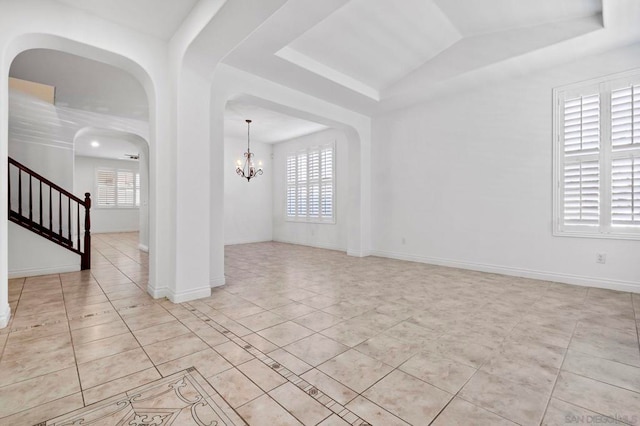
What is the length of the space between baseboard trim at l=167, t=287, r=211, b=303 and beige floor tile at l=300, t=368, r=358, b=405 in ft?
6.39

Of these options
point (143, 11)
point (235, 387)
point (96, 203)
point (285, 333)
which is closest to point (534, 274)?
point (285, 333)

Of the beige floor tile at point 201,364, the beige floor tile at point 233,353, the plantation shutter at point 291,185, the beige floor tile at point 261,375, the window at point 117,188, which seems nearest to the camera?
the beige floor tile at point 261,375

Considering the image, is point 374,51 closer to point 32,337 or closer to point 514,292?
point 514,292

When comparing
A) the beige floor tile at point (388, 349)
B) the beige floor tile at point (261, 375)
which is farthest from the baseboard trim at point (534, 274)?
the beige floor tile at point (261, 375)

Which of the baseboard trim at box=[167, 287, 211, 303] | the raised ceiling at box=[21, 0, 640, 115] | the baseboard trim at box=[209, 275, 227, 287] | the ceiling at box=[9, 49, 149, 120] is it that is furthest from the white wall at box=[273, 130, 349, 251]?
the baseboard trim at box=[167, 287, 211, 303]

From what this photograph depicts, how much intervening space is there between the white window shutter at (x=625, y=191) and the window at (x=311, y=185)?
196 inches

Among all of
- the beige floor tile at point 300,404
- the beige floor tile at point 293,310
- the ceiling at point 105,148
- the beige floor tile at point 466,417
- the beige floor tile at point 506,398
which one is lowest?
the beige floor tile at point 300,404

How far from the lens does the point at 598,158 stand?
12.3 ft

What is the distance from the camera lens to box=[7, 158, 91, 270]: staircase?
14.8 feet

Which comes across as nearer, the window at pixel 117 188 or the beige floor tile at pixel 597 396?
the beige floor tile at pixel 597 396

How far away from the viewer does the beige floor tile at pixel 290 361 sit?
6.16 feet

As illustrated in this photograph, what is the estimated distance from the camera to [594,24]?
10.8ft

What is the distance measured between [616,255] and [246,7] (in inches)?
196

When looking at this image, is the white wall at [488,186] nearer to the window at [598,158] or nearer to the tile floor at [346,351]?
the window at [598,158]
